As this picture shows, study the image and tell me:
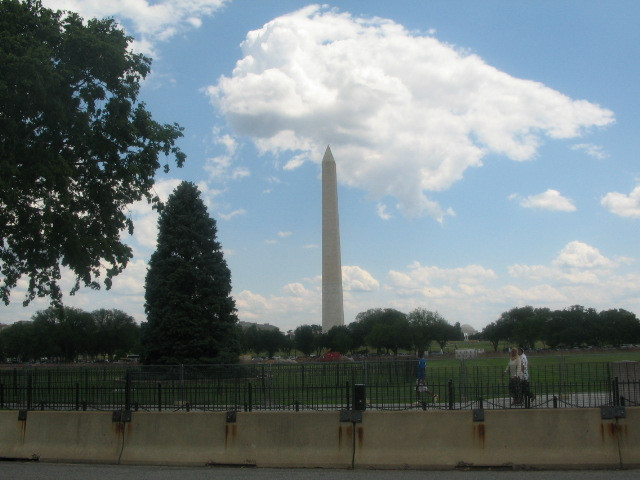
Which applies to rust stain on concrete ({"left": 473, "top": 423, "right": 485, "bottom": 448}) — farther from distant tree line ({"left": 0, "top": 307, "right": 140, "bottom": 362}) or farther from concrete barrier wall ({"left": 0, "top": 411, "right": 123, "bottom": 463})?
distant tree line ({"left": 0, "top": 307, "right": 140, "bottom": 362})

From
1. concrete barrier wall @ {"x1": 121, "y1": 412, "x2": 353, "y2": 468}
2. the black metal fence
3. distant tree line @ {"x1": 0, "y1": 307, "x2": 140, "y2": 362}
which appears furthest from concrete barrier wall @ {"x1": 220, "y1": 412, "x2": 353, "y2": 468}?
distant tree line @ {"x1": 0, "y1": 307, "x2": 140, "y2": 362}

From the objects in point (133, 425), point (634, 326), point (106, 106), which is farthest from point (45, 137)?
point (634, 326)

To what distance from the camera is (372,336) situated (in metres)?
108

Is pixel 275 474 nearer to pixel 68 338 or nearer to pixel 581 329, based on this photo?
pixel 68 338

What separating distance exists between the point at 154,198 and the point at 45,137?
4.15m

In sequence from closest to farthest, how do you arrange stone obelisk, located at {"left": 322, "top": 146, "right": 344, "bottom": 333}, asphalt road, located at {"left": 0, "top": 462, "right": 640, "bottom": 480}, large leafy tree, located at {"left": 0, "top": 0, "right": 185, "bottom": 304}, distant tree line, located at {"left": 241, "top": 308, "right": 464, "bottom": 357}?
asphalt road, located at {"left": 0, "top": 462, "right": 640, "bottom": 480} < large leafy tree, located at {"left": 0, "top": 0, "right": 185, "bottom": 304} < stone obelisk, located at {"left": 322, "top": 146, "right": 344, "bottom": 333} < distant tree line, located at {"left": 241, "top": 308, "right": 464, "bottom": 357}

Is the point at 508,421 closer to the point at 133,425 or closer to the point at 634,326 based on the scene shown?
the point at 133,425

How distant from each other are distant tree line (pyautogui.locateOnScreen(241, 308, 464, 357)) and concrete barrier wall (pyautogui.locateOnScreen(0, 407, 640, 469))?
75.0 m

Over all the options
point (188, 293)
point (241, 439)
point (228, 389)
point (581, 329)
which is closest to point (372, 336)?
point (581, 329)

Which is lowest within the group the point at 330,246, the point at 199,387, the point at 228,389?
the point at 228,389

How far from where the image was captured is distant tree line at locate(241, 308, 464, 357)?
332 feet

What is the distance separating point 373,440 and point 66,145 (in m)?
16.7

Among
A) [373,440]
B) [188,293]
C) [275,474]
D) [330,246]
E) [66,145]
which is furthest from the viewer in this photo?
[330,246]

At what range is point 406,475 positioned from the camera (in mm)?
11156
